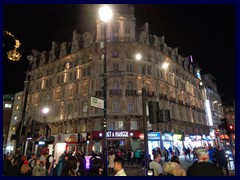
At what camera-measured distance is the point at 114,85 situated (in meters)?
29.6

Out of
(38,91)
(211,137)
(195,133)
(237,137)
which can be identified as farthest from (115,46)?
(211,137)

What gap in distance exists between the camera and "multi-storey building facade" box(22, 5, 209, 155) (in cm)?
2791

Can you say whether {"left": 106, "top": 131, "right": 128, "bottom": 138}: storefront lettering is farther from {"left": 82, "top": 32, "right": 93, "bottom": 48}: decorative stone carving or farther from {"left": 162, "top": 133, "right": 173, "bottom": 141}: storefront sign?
{"left": 82, "top": 32, "right": 93, "bottom": 48}: decorative stone carving

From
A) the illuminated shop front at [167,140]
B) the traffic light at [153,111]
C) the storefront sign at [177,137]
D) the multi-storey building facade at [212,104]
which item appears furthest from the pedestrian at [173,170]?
the multi-storey building facade at [212,104]

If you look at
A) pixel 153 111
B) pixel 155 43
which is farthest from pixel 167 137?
pixel 153 111

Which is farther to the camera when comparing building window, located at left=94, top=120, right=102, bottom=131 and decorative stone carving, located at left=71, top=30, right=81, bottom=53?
decorative stone carving, located at left=71, top=30, right=81, bottom=53

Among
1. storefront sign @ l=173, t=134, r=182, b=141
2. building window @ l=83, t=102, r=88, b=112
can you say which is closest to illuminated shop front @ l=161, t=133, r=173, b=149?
storefront sign @ l=173, t=134, r=182, b=141

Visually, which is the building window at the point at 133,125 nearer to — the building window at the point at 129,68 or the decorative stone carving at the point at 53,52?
the building window at the point at 129,68

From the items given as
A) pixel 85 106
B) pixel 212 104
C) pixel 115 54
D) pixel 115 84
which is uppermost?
pixel 115 54

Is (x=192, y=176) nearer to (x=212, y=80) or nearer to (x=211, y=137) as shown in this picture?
(x=211, y=137)

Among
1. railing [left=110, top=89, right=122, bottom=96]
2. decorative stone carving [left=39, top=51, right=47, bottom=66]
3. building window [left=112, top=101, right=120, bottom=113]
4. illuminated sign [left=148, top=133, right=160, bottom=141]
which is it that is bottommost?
illuminated sign [left=148, top=133, right=160, bottom=141]

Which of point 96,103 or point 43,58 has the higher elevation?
point 43,58

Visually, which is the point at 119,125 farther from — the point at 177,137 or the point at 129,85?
the point at 177,137

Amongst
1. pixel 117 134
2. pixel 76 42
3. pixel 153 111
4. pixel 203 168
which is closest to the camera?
pixel 203 168
